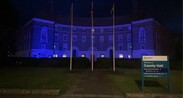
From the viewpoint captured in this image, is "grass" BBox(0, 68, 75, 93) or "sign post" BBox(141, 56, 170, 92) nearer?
"sign post" BBox(141, 56, 170, 92)

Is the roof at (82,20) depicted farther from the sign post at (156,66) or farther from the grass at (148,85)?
the sign post at (156,66)

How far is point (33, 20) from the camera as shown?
5734cm

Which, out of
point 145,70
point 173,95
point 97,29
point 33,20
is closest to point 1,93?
point 145,70

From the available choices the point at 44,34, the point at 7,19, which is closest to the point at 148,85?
the point at 7,19

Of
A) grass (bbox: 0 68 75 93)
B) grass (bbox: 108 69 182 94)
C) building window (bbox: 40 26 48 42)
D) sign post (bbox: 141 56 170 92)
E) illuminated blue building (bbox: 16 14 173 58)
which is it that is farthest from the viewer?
building window (bbox: 40 26 48 42)

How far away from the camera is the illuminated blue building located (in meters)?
57.8

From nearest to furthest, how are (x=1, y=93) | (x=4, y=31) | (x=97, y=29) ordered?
1. (x=1, y=93)
2. (x=4, y=31)
3. (x=97, y=29)

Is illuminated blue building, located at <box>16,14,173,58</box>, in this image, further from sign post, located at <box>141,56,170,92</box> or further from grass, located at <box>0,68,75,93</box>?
sign post, located at <box>141,56,170,92</box>

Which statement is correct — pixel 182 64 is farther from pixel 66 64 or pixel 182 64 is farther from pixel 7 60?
pixel 7 60

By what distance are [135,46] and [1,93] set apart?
5379 centimetres

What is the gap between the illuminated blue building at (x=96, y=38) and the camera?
57.8 metres

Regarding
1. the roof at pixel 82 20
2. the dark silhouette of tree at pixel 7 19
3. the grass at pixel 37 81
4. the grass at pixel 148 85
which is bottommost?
the grass at pixel 148 85

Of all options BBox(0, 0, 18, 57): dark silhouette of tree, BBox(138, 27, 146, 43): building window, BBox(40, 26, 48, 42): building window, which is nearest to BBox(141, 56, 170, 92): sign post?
BBox(0, 0, 18, 57): dark silhouette of tree

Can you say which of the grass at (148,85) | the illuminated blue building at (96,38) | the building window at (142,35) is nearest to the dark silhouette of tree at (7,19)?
the grass at (148,85)
